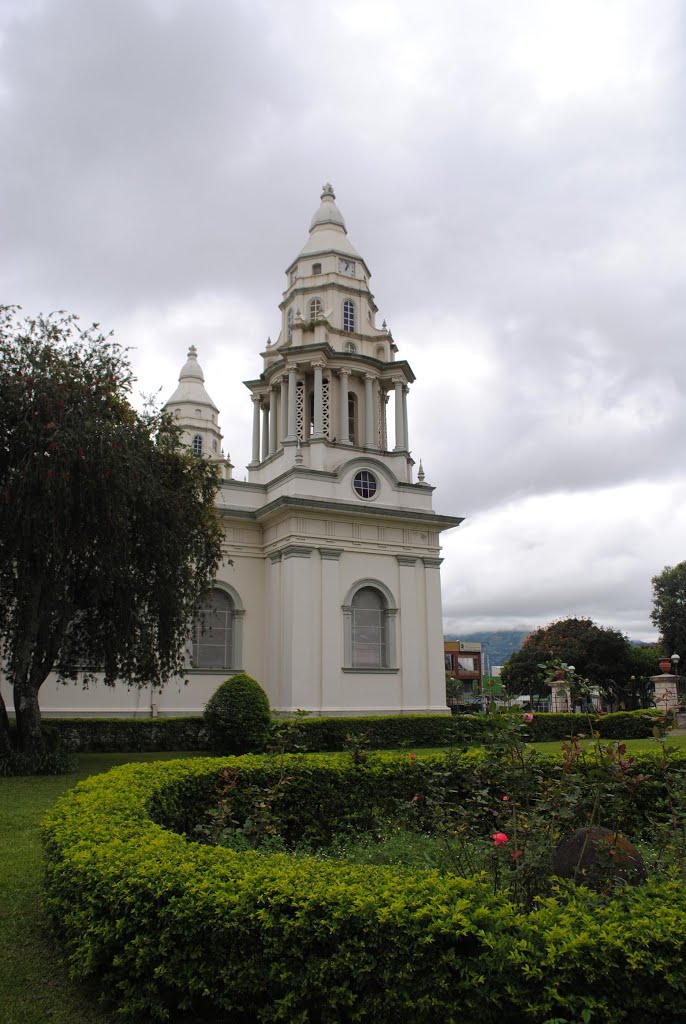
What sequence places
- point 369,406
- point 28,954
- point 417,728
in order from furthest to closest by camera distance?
point 369,406 < point 417,728 < point 28,954

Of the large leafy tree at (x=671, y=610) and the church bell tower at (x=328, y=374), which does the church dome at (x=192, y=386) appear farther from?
the large leafy tree at (x=671, y=610)

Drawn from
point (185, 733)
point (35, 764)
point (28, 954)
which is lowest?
point (28, 954)

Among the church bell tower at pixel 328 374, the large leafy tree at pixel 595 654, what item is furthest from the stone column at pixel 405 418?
A: the large leafy tree at pixel 595 654

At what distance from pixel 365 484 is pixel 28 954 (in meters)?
20.5

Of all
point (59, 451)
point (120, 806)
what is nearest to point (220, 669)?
point (59, 451)

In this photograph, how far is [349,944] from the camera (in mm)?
3854

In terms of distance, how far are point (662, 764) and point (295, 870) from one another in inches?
126

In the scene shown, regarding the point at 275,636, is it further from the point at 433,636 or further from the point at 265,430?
the point at 265,430

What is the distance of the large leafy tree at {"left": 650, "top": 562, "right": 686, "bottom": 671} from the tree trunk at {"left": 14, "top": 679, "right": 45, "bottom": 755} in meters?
43.2

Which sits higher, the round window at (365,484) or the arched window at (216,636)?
the round window at (365,484)

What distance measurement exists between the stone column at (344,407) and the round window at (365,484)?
5.80ft

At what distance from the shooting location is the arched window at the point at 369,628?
76.4 feet

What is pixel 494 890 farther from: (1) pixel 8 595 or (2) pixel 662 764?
(1) pixel 8 595

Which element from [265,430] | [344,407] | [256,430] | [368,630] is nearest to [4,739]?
[368,630]
